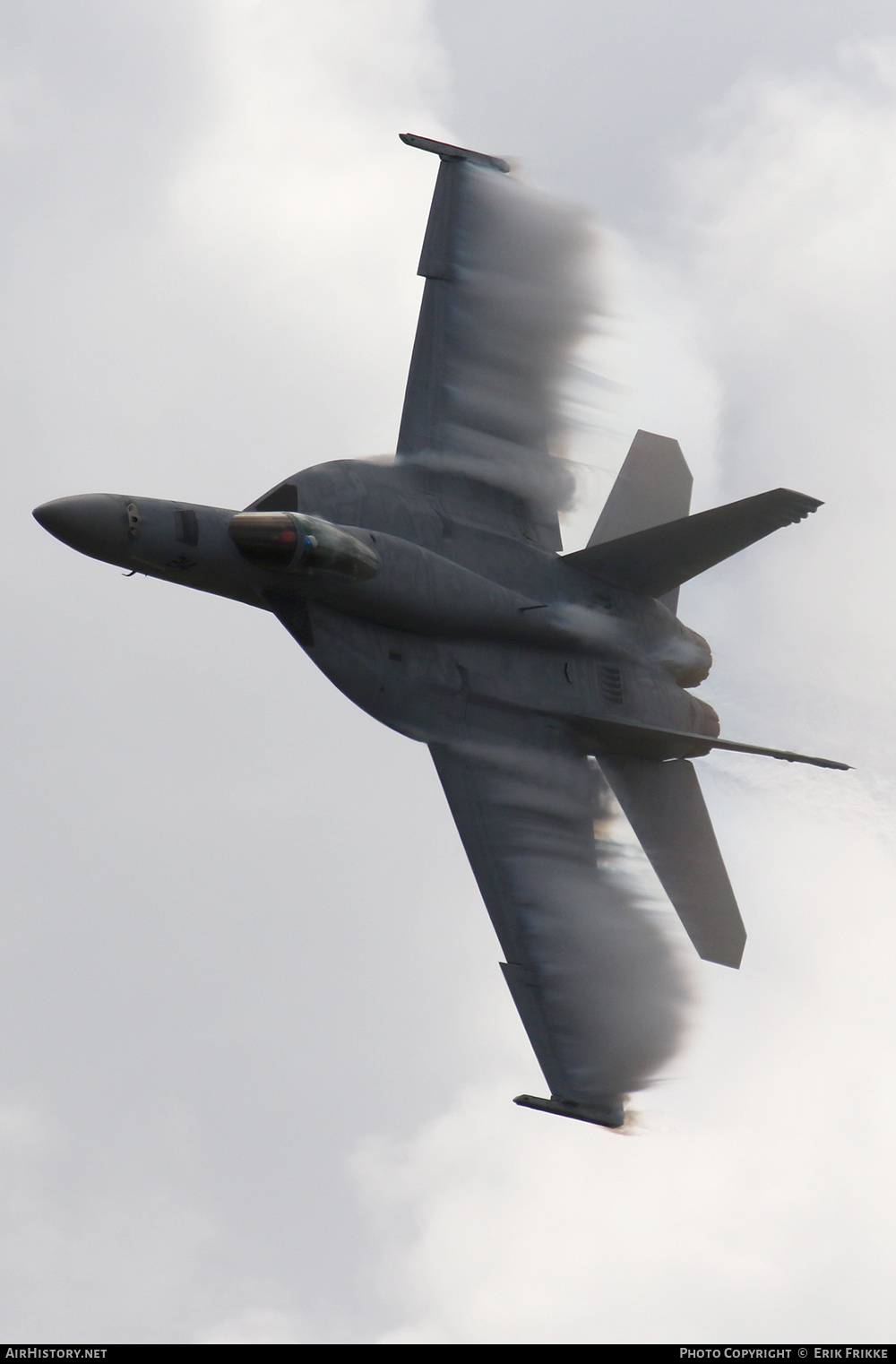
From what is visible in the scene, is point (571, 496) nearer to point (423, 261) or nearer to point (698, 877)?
point (423, 261)

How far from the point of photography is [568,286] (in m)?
22.9

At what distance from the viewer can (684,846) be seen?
874 inches

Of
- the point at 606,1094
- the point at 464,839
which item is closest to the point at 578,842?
the point at 464,839

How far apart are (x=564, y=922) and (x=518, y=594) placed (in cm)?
423

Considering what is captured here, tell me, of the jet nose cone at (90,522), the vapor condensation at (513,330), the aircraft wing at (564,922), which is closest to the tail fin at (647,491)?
the vapor condensation at (513,330)

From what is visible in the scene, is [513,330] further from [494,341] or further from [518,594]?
[518,594]

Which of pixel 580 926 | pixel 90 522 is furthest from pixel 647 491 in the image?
pixel 90 522

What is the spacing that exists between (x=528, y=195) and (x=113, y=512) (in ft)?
26.5

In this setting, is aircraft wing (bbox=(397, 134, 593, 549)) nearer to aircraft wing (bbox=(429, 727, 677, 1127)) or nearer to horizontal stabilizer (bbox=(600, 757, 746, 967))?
aircraft wing (bbox=(429, 727, 677, 1127))

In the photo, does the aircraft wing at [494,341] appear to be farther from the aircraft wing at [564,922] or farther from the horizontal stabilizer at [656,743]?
the aircraft wing at [564,922]

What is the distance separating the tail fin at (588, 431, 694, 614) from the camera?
23.0 m

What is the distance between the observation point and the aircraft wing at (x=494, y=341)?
2203 cm

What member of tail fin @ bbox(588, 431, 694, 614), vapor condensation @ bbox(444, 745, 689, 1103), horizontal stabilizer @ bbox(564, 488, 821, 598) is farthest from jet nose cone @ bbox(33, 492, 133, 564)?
tail fin @ bbox(588, 431, 694, 614)

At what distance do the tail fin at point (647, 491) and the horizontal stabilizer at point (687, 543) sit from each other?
2.18 ft
